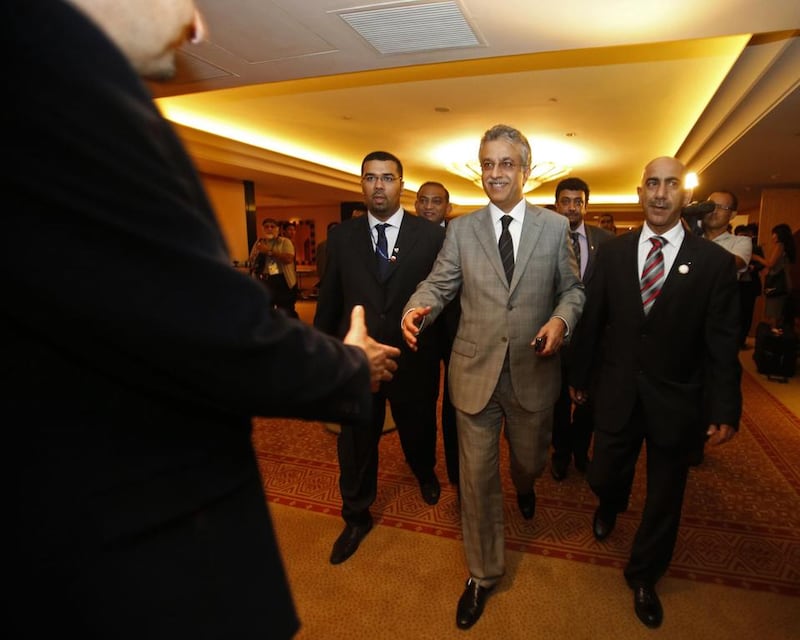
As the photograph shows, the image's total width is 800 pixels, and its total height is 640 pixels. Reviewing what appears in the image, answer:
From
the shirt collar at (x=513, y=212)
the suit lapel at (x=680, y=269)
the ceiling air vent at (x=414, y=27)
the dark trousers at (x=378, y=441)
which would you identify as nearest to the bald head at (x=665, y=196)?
the suit lapel at (x=680, y=269)

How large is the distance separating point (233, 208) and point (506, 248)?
9216mm

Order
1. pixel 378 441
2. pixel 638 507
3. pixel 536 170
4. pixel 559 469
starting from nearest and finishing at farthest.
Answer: pixel 378 441, pixel 638 507, pixel 559 469, pixel 536 170

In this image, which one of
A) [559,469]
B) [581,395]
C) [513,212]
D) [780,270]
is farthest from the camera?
[780,270]

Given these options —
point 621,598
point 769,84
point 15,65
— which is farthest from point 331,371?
point 769,84

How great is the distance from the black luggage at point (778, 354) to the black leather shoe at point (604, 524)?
4.50m

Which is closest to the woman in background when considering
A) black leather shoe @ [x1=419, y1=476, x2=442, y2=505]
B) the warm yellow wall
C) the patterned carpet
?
the patterned carpet

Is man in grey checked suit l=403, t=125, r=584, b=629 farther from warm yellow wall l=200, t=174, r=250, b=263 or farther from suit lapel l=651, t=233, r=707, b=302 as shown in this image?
warm yellow wall l=200, t=174, r=250, b=263

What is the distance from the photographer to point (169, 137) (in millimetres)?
560

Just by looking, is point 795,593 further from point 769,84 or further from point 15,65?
point 769,84

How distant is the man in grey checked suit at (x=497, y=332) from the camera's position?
79.4 inches

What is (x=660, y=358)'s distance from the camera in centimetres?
195

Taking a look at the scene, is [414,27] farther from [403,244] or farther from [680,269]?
[680,269]

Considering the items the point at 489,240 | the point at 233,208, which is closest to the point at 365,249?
the point at 489,240

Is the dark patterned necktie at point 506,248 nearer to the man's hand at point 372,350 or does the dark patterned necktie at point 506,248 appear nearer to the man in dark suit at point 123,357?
the man's hand at point 372,350
